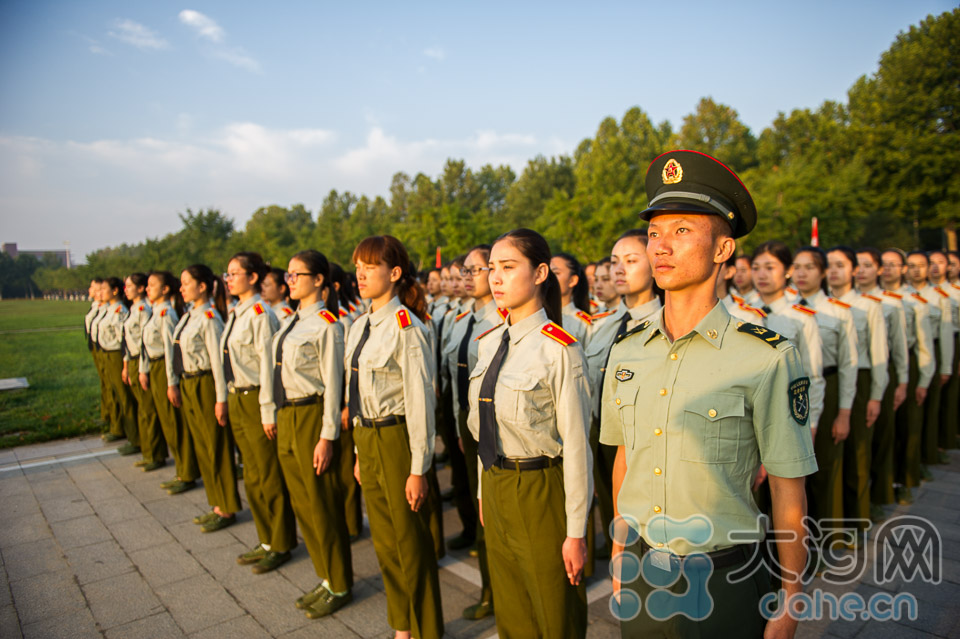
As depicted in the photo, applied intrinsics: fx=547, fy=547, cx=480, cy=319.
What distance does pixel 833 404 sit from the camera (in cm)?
433

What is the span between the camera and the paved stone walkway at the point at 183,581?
11.4ft

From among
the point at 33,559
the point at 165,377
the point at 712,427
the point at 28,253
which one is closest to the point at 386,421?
the point at 712,427

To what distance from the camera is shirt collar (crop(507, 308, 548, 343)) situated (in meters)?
2.64

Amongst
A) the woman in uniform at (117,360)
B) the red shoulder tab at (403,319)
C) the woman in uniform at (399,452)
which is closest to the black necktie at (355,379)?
the woman in uniform at (399,452)

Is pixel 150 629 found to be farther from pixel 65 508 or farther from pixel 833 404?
pixel 833 404

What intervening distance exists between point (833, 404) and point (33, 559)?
6639mm

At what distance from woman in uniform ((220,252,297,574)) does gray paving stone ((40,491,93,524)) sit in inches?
92.6

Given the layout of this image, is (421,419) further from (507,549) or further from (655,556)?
(655,556)

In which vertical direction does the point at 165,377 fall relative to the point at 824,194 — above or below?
below

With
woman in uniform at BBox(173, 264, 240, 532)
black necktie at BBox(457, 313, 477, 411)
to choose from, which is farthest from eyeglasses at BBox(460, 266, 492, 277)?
woman in uniform at BBox(173, 264, 240, 532)

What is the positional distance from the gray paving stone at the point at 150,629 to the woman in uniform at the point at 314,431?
2.53 feet

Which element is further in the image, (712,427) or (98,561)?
(98,561)

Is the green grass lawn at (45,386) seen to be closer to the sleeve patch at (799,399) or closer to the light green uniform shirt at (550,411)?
the light green uniform shirt at (550,411)

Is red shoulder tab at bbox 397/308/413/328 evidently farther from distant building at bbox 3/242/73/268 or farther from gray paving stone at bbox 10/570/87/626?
distant building at bbox 3/242/73/268
